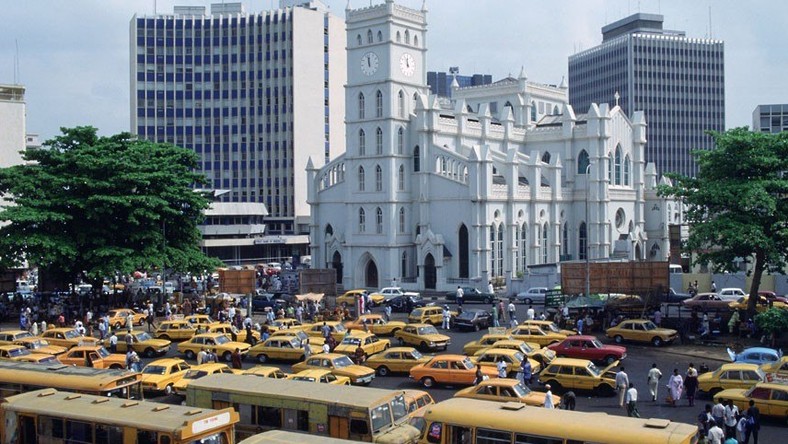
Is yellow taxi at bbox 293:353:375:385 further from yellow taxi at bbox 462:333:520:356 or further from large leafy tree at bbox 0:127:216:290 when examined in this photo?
large leafy tree at bbox 0:127:216:290

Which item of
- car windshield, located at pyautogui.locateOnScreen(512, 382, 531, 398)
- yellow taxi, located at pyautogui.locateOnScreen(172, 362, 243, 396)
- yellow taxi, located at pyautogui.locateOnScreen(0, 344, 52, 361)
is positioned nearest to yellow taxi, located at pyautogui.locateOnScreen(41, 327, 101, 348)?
yellow taxi, located at pyautogui.locateOnScreen(0, 344, 52, 361)

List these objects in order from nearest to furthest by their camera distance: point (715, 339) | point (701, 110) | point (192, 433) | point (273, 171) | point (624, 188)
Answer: point (192, 433)
point (715, 339)
point (624, 188)
point (273, 171)
point (701, 110)

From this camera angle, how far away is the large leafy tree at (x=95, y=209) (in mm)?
47531

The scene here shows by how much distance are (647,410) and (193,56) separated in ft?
320

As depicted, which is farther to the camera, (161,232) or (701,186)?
(161,232)

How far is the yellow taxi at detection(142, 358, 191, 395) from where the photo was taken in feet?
91.8

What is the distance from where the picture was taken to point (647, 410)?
26469 mm

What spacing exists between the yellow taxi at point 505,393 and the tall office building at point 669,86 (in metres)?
124

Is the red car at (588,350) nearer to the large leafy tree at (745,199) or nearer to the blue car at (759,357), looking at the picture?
the blue car at (759,357)

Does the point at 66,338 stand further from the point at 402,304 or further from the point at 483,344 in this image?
the point at 402,304

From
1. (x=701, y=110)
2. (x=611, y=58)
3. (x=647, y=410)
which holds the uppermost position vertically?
(x=611, y=58)

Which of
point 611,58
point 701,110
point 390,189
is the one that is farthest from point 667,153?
point 390,189

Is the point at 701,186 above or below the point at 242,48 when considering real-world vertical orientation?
below

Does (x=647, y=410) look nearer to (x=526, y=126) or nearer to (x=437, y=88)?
(x=526, y=126)
